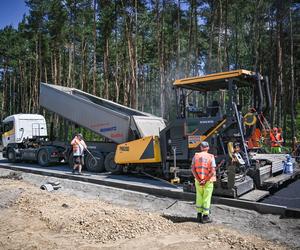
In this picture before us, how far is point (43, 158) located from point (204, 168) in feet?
34.6

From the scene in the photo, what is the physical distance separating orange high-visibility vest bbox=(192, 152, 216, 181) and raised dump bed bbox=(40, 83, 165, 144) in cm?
524

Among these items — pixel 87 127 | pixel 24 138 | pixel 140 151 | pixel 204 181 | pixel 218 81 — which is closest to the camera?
pixel 204 181

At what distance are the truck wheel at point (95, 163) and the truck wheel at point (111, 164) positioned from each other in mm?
247

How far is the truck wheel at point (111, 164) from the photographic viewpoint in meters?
12.4

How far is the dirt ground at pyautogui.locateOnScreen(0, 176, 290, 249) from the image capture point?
17.7ft

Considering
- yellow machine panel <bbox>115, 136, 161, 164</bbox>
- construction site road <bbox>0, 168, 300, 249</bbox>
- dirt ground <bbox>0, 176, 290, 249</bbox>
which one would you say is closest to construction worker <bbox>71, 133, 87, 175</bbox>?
yellow machine panel <bbox>115, 136, 161, 164</bbox>

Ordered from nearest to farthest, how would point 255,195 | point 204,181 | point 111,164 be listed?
point 204,181
point 255,195
point 111,164

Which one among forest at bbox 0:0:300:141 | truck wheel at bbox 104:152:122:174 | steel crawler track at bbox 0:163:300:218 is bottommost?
steel crawler track at bbox 0:163:300:218

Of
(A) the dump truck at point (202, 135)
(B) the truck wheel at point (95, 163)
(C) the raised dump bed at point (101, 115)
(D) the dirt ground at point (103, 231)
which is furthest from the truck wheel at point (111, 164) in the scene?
(D) the dirt ground at point (103, 231)

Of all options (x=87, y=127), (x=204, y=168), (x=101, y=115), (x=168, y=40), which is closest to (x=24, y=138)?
(x=87, y=127)

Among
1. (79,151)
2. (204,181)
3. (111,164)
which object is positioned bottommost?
(111,164)

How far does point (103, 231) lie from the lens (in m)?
6.01

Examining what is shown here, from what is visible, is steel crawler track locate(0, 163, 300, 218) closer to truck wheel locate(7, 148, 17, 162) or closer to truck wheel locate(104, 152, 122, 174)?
truck wheel locate(104, 152, 122, 174)

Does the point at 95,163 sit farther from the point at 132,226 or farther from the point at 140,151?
the point at 132,226
